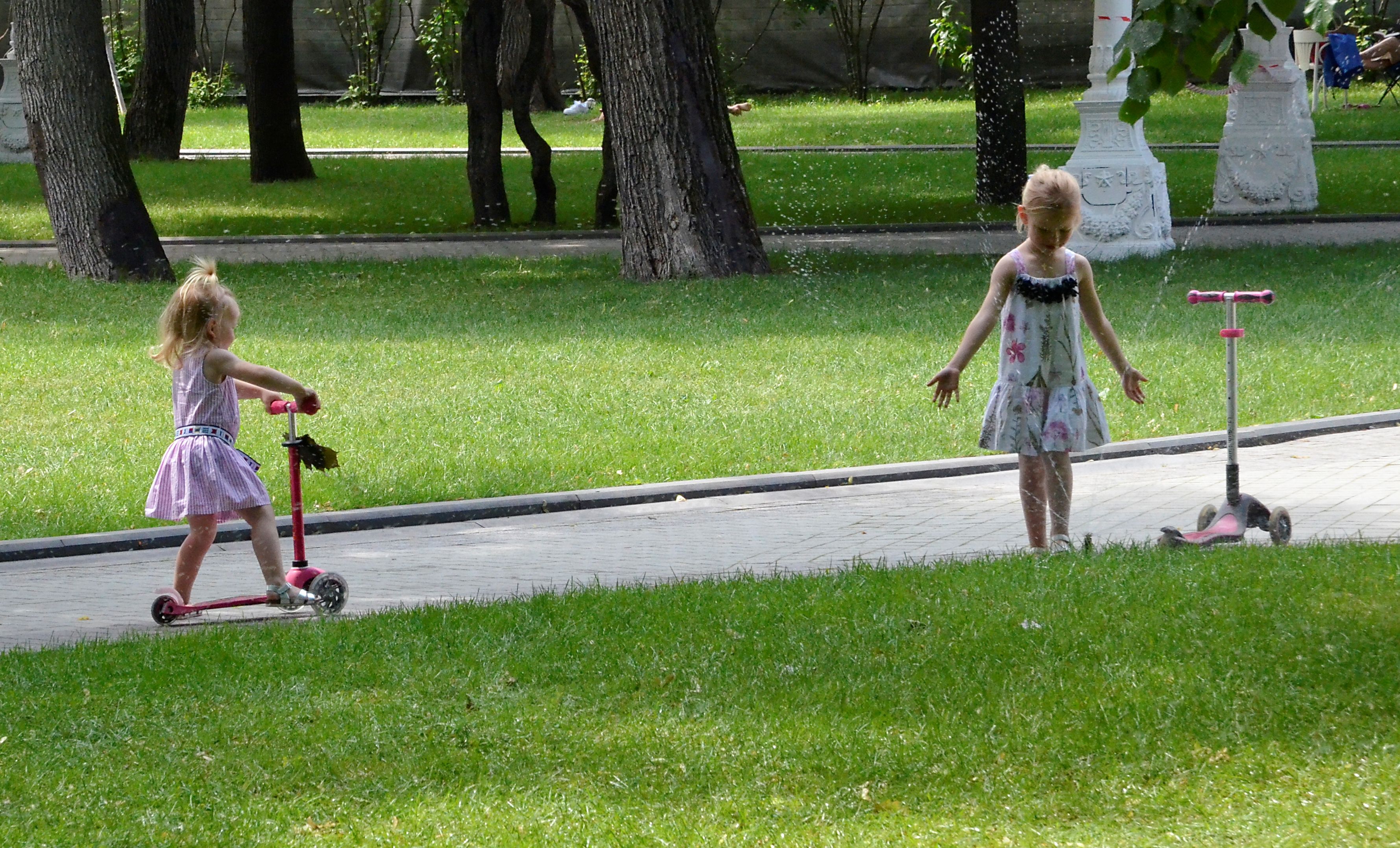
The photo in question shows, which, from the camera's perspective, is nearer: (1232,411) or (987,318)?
(987,318)

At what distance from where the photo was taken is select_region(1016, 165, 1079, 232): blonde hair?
22.8 ft

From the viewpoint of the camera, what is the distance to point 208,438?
6.77 m

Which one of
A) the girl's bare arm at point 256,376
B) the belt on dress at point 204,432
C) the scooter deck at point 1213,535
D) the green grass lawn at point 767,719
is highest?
the girl's bare arm at point 256,376

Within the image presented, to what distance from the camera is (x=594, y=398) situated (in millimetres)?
11227

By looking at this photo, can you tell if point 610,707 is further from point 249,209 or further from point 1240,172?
point 249,209

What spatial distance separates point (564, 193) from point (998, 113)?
6349 mm

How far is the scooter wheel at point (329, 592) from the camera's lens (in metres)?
6.79

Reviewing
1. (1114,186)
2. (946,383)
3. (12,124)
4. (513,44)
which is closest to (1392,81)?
(1114,186)

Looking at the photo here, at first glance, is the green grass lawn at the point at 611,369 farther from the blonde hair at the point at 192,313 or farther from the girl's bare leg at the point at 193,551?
the blonde hair at the point at 192,313

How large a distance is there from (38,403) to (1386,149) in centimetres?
2138

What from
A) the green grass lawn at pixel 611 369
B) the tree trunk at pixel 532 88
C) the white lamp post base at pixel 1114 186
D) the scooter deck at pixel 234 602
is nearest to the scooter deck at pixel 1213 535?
the green grass lawn at pixel 611 369

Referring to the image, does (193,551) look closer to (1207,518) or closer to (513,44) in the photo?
(1207,518)

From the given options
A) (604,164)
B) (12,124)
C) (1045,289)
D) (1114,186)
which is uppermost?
(12,124)

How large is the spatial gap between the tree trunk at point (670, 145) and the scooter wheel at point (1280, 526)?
32.1 feet
